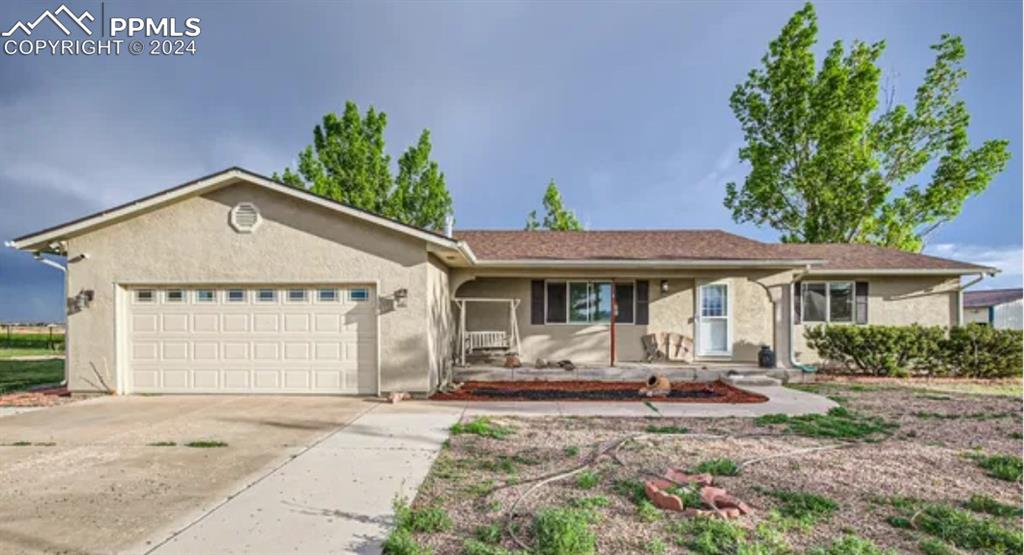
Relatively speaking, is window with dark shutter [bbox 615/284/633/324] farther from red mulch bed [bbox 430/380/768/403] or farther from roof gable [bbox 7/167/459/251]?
roof gable [bbox 7/167/459/251]

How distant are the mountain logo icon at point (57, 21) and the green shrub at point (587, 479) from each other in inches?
517

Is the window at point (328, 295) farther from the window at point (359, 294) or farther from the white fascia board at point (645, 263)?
the white fascia board at point (645, 263)

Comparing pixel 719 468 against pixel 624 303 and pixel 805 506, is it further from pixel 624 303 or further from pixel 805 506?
pixel 624 303

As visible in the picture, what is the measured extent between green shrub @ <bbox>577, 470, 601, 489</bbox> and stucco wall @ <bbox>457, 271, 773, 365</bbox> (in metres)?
7.40

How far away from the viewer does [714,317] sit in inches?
471

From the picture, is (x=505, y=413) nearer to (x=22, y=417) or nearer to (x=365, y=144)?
(x=22, y=417)

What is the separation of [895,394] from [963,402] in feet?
3.10

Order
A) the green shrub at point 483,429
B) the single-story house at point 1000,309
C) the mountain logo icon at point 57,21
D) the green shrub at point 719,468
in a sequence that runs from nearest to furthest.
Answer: the green shrub at point 719,468, the green shrub at point 483,429, the mountain logo icon at point 57,21, the single-story house at point 1000,309

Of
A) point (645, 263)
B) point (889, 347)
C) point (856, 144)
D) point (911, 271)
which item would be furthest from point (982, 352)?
point (856, 144)

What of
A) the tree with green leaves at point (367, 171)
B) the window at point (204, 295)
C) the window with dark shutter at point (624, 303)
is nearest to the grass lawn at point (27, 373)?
the window at point (204, 295)

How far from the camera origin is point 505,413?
7.38m

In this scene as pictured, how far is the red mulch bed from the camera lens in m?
8.73

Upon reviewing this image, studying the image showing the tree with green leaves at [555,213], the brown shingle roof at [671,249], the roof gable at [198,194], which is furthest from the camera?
the tree with green leaves at [555,213]

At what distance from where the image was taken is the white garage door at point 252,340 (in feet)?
28.8
